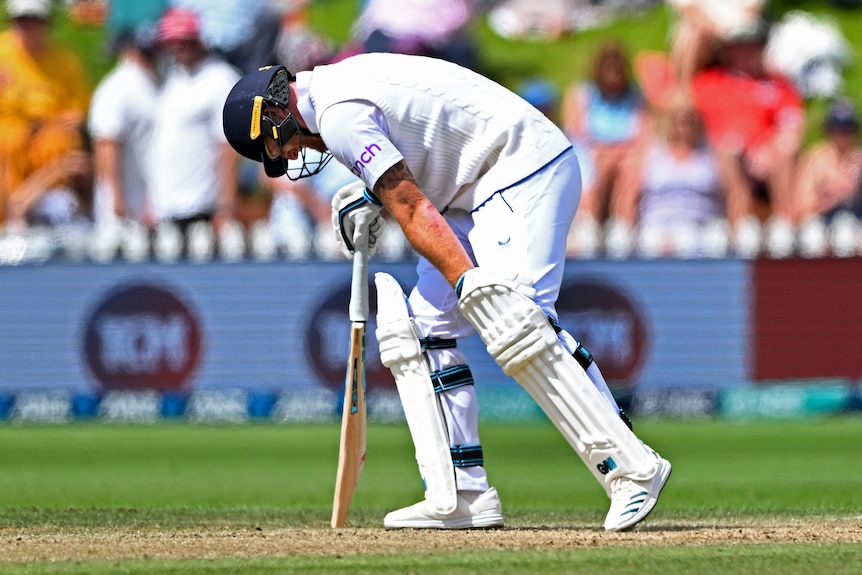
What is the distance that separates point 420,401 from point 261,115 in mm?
1144

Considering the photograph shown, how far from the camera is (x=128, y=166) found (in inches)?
524

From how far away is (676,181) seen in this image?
12922 millimetres

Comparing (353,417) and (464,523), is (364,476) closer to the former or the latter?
(353,417)

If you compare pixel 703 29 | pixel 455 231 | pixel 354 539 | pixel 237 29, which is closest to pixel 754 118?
pixel 703 29

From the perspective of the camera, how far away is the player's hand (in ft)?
19.4

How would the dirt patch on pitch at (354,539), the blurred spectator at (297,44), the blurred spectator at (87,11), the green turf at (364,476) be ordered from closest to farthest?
the dirt patch on pitch at (354,539) < the green turf at (364,476) < the blurred spectator at (297,44) < the blurred spectator at (87,11)

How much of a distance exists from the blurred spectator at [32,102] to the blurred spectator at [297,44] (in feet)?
5.71

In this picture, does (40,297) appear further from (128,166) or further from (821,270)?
(821,270)

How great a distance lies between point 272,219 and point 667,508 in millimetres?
7152

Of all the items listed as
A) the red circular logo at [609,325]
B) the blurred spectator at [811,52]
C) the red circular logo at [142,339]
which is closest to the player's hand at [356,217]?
the red circular logo at [609,325]

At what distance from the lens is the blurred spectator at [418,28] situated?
1357cm

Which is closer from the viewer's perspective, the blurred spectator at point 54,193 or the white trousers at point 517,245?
the white trousers at point 517,245

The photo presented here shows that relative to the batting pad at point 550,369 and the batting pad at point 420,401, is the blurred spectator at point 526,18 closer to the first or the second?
the batting pad at point 420,401

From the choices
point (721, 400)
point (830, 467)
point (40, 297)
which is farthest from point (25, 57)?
point (830, 467)
